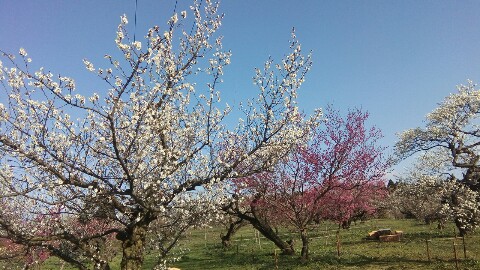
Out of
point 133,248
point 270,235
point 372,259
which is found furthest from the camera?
point 270,235

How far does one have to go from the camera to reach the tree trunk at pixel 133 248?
9047 mm

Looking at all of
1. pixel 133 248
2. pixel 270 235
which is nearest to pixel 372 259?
pixel 270 235

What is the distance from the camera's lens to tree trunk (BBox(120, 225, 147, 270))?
9047mm

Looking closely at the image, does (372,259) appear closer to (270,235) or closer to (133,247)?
(270,235)

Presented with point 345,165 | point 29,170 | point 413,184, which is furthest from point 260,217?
point 29,170

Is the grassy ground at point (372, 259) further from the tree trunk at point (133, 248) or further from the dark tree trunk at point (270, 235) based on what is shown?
the tree trunk at point (133, 248)

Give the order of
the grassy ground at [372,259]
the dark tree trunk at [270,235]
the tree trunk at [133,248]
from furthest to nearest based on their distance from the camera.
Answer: the dark tree trunk at [270,235] → the grassy ground at [372,259] → the tree trunk at [133,248]

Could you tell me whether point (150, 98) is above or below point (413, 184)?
above

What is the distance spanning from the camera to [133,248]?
911 centimetres

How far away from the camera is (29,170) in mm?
7938

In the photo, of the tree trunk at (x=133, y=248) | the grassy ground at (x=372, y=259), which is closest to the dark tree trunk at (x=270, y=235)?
the grassy ground at (x=372, y=259)

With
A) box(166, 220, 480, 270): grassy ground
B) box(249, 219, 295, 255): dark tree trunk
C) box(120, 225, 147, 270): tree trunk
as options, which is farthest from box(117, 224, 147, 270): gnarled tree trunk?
box(249, 219, 295, 255): dark tree trunk

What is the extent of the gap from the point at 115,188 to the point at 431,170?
27410 millimetres

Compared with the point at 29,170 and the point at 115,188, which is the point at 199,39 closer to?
the point at 115,188
